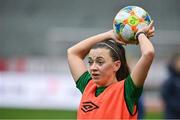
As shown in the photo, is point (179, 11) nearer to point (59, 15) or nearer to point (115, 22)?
point (59, 15)

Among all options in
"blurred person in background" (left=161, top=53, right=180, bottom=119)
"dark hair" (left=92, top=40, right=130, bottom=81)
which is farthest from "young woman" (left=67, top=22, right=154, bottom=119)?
"blurred person in background" (left=161, top=53, right=180, bottom=119)

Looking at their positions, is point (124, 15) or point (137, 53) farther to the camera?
point (137, 53)

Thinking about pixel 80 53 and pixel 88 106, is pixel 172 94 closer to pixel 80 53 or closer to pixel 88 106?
pixel 80 53

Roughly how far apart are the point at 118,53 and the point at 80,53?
0.54 m

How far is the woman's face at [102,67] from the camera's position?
5059mm

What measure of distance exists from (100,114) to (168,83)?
17.7 feet

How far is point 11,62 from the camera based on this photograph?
19469 millimetres

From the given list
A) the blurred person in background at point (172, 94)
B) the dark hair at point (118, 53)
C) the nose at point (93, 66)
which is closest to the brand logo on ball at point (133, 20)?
the dark hair at point (118, 53)

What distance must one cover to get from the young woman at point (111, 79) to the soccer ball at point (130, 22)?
0.06 meters

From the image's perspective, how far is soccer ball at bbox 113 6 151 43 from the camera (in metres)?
5.11

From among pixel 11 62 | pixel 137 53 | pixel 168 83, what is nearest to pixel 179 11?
pixel 137 53

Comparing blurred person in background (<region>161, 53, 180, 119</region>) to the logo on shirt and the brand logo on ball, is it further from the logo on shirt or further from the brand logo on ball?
the logo on shirt

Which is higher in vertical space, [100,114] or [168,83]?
[100,114]

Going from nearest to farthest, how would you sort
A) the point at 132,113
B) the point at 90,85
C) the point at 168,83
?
the point at 132,113, the point at 90,85, the point at 168,83
